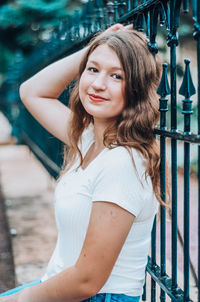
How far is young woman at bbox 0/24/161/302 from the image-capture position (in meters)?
1.42

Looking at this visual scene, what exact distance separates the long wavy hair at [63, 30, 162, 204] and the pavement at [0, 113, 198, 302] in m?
0.91

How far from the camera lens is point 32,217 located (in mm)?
4387

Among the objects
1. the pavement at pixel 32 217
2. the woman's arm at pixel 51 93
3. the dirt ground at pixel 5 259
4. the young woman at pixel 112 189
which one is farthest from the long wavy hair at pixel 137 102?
the dirt ground at pixel 5 259

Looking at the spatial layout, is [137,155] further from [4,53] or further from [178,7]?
[4,53]

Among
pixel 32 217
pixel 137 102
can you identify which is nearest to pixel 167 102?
pixel 137 102

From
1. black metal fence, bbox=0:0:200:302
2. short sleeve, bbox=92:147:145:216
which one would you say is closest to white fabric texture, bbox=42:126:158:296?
short sleeve, bbox=92:147:145:216

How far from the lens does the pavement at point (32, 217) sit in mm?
3017

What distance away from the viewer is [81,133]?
201 centimetres

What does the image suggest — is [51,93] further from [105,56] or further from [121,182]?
[121,182]

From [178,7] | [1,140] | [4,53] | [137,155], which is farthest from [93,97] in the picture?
[4,53]

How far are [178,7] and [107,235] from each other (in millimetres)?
809

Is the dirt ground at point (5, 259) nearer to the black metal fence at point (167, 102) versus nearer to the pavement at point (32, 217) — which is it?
the pavement at point (32, 217)

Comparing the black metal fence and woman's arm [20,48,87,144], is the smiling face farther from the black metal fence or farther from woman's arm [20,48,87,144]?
woman's arm [20,48,87,144]

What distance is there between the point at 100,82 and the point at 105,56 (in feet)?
0.35
